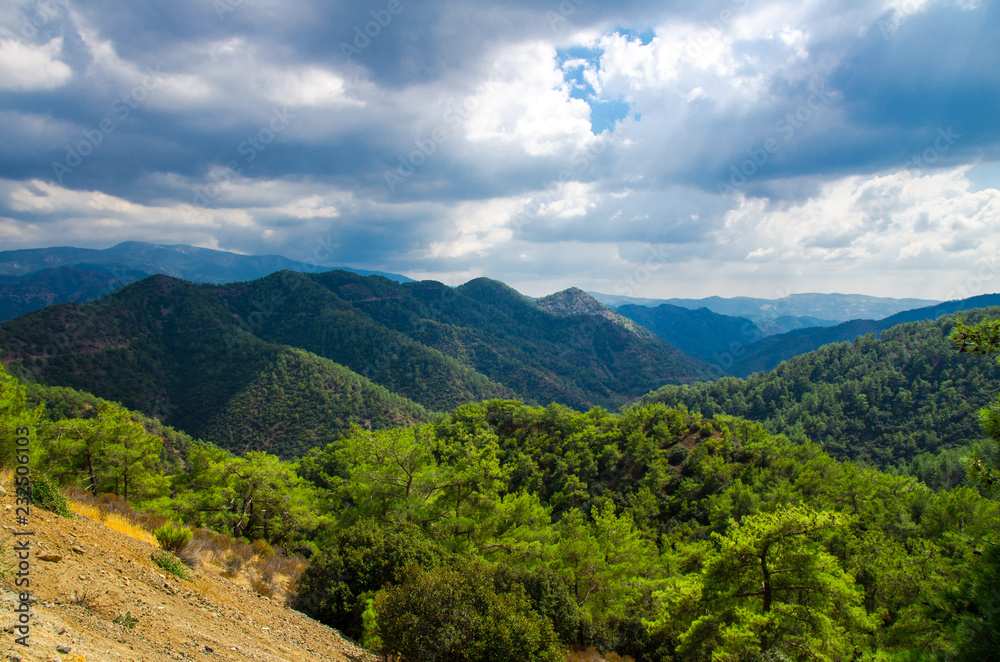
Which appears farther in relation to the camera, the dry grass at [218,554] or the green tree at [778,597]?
the dry grass at [218,554]

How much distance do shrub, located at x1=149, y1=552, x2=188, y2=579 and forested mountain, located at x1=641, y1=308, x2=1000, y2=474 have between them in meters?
97.5

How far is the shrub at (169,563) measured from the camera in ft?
37.7

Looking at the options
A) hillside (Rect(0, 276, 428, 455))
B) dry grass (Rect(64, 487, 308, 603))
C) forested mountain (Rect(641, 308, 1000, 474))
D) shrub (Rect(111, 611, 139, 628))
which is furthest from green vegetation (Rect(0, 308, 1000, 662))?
hillside (Rect(0, 276, 428, 455))

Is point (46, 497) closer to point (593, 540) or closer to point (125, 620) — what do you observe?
point (125, 620)

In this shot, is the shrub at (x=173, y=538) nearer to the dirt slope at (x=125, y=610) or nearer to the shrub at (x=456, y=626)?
the dirt slope at (x=125, y=610)

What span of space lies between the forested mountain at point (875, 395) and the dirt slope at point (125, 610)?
316ft

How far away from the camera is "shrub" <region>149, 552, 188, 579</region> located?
1148 cm

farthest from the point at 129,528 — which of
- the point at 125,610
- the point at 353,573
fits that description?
the point at 353,573

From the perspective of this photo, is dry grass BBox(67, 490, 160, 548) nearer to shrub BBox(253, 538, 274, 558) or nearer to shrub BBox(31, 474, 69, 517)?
shrub BBox(31, 474, 69, 517)

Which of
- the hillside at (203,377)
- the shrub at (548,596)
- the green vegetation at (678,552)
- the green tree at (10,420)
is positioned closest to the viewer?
the green vegetation at (678,552)

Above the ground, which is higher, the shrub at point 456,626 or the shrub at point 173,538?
the shrub at point 173,538

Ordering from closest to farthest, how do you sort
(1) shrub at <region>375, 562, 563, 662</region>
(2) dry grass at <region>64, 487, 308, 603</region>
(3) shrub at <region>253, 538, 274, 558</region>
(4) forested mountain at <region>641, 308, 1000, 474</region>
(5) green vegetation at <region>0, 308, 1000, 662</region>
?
(1) shrub at <region>375, 562, 563, 662</region> → (5) green vegetation at <region>0, 308, 1000, 662</region> → (2) dry grass at <region>64, 487, 308, 603</region> → (3) shrub at <region>253, 538, 274, 558</region> → (4) forested mountain at <region>641, 308, 1000, 474</region>

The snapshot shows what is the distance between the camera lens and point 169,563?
1156cm

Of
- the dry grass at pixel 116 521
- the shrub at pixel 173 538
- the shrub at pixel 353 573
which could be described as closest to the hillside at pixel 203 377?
the dry grass at pixel 116 521
